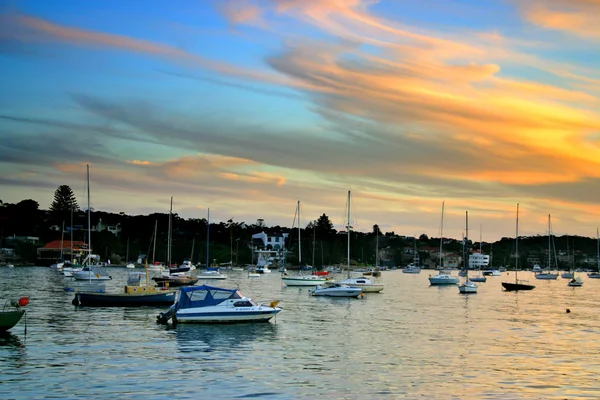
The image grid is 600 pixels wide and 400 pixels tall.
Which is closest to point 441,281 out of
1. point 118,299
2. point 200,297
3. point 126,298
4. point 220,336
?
point 126,298

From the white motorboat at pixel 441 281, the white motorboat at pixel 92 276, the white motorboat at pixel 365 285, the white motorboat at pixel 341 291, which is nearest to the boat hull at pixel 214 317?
the white motorboat at pixel 341 291

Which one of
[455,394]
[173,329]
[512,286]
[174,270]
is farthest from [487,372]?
[174,270]

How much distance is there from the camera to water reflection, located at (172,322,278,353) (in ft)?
143

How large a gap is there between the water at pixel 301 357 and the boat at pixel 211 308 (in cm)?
85

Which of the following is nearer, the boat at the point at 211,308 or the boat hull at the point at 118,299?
the boat at the point at 211,308

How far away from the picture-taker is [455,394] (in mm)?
A: 31031

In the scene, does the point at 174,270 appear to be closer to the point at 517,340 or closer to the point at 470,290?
the point at 470,290

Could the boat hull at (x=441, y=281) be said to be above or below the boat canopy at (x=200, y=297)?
below

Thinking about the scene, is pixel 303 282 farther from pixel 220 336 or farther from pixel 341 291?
pixel 220 336

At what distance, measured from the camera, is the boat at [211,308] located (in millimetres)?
53656

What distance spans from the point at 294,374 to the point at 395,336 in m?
17.3

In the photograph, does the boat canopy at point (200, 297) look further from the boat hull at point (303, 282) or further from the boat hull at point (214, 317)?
the boat hull at point (303, 282)

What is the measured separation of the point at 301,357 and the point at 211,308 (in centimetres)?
1505

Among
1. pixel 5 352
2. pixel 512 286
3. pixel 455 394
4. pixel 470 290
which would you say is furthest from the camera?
pixel 512 286
